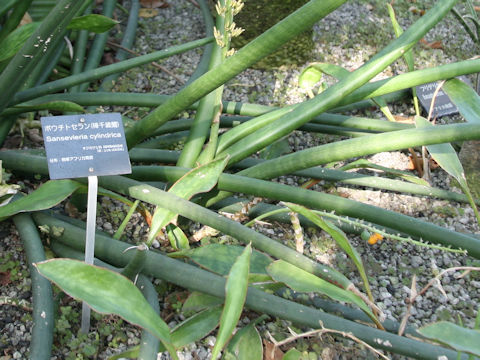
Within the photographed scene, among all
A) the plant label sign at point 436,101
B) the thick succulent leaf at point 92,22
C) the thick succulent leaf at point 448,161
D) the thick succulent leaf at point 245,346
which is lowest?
the thick succulent leaf at point 245,346

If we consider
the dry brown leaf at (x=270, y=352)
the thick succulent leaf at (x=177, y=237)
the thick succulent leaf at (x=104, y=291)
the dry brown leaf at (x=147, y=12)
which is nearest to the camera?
the thick succulent leaf at (x=104, y=291)

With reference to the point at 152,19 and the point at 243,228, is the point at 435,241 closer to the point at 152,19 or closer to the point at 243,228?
the point at 243,228

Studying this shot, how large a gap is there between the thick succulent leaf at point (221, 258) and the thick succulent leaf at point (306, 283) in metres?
0.06

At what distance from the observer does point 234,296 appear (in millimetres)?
870

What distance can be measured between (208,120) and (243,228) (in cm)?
40

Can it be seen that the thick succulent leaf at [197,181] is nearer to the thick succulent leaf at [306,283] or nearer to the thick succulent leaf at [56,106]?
the thick succulent leaf at [306,283]

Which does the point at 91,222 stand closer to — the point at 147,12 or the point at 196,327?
the point at 196,327

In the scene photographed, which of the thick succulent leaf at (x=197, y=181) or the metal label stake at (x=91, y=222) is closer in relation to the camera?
the metal label stake at (x=91, y=222)

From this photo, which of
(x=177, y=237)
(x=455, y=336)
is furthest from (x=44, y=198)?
(x=455, y=336)

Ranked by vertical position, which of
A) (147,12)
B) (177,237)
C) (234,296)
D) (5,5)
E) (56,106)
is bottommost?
(177,237)

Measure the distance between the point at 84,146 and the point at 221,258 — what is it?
1.16ft

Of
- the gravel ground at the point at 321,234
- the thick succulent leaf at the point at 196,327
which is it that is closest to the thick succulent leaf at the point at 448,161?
the gravel ground at the point at 321,234

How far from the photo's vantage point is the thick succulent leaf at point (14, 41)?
1.35 m

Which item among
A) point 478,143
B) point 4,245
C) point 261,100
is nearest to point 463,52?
point 478,143
